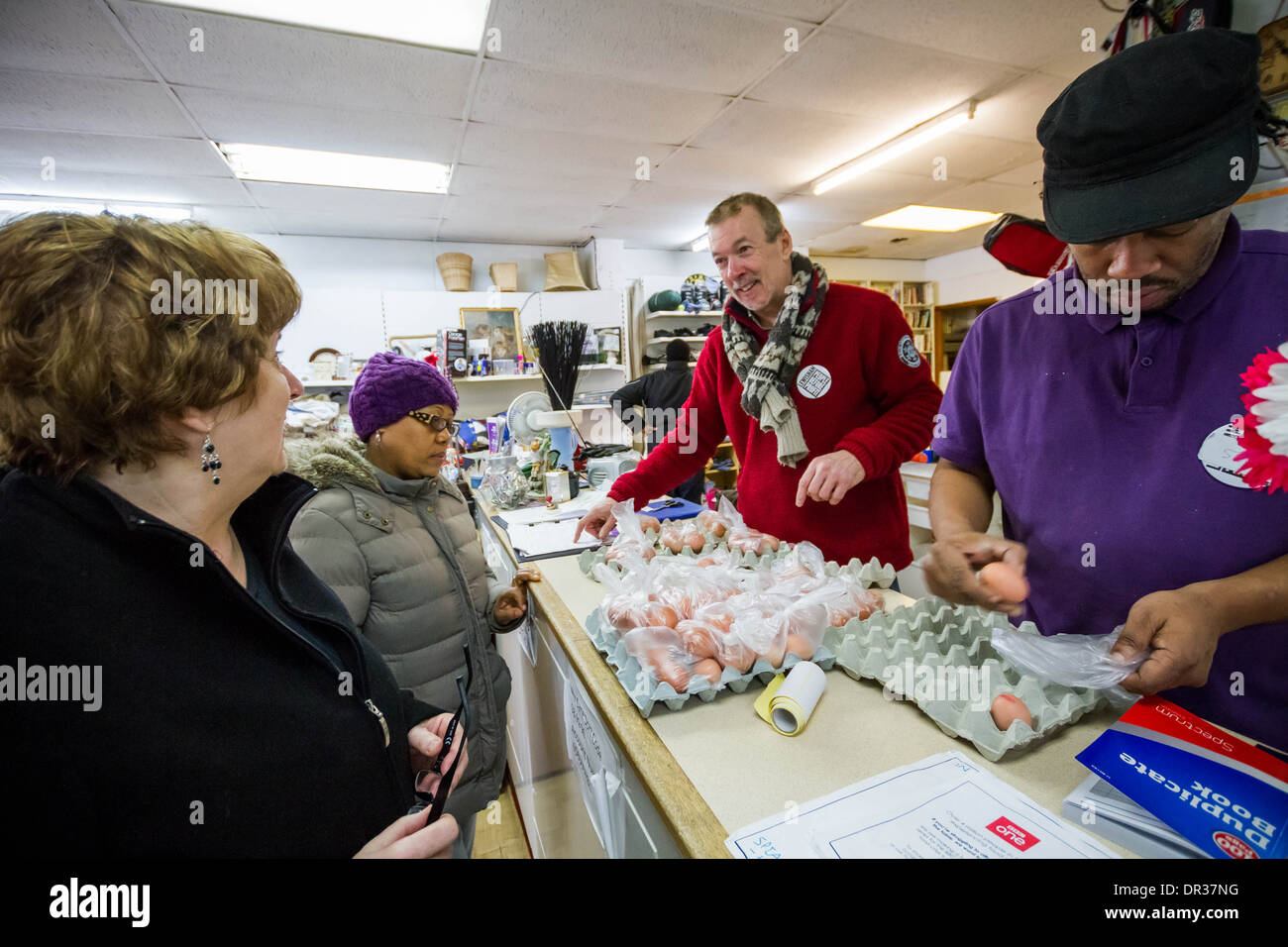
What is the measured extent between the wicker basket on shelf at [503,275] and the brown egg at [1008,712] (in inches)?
233

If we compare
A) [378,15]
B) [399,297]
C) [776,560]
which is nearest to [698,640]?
[776,560]

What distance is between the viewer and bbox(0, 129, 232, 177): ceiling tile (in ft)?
10.8

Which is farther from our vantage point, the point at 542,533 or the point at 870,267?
the point at 870,267

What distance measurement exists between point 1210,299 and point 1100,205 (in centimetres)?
25

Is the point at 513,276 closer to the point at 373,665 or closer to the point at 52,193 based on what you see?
the point at 52,193

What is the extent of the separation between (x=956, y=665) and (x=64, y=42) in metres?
4.08

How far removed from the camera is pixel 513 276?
19.4ft

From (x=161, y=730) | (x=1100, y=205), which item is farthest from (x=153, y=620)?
(x=1100, y=205)

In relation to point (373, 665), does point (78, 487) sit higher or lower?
higher

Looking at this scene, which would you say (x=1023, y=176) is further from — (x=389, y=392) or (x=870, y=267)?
(x=389, y=392)

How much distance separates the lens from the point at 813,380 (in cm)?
180

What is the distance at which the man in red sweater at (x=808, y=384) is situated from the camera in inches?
68.0

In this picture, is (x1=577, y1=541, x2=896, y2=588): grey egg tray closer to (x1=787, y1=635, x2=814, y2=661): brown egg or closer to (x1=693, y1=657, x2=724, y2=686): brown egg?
(x1=787, y1=635, x2=814, y2=661): brown egg
